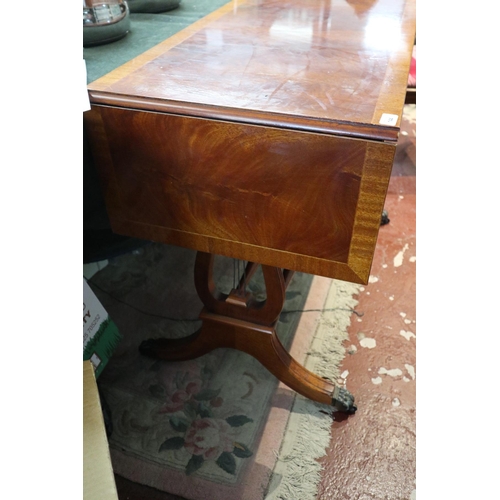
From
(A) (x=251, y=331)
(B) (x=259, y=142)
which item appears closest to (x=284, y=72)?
(B) (x=259, y=142)

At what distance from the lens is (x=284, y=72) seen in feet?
2.52

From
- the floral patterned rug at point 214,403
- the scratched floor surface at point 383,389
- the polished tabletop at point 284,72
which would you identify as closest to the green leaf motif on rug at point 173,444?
the floral patterned rug at point 214,403

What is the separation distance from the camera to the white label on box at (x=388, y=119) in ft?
1.98

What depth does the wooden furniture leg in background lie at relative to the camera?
1.02 metres

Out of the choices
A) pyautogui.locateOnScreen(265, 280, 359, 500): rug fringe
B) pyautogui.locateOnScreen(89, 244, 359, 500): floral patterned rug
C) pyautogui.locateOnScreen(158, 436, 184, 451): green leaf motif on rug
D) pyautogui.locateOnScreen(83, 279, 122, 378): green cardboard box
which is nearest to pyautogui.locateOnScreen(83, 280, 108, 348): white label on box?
pyautogui.locateOnScreen(83, 279, 122, 378): green cardboard box

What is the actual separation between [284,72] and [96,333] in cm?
71

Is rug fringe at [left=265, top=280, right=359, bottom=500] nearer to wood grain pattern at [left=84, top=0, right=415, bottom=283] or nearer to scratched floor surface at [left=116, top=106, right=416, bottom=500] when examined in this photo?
scratched floor surface at [left=116, top=106, right=416, bottom=500]

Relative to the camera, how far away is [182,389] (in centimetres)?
115

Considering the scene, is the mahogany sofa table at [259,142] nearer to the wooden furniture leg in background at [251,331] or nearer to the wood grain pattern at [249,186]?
the wood grain pattern at [249,186]
